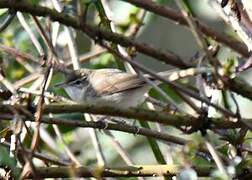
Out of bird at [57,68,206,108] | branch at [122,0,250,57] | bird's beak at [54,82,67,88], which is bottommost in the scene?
branch at [122,0,250,57]

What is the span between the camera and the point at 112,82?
14.7ft

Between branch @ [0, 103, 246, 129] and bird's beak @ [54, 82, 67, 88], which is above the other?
bird's beak @ [54, 82, 67, 88]

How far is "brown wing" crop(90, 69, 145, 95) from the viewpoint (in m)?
4.30

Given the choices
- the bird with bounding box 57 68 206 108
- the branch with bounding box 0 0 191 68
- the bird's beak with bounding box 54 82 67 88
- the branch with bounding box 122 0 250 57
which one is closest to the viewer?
the branch with bounding box 0 0 191 68

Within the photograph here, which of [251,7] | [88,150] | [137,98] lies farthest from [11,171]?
[88,150]

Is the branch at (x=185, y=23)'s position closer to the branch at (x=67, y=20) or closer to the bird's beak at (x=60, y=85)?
the branch at (x=67, y=20)

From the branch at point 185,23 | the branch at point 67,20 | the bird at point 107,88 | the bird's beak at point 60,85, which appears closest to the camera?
the branch at point 67,20

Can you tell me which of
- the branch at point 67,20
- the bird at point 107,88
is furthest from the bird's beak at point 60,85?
the branch at point 67,20

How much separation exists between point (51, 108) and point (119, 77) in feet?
7.37

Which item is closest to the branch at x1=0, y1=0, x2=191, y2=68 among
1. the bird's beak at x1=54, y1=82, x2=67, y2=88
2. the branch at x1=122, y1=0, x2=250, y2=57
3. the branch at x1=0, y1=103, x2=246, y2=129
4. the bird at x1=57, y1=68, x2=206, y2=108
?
the branch at x1=0, y1=103, x2=246, y2=129

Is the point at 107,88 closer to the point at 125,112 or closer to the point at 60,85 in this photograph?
the point at 60,85

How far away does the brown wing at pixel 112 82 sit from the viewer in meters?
4.30

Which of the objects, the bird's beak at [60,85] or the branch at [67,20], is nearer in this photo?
the branch at [67,20]

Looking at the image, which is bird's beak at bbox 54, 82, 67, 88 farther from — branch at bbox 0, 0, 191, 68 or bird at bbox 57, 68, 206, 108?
branch at bbox 0, 0, 191, 68
